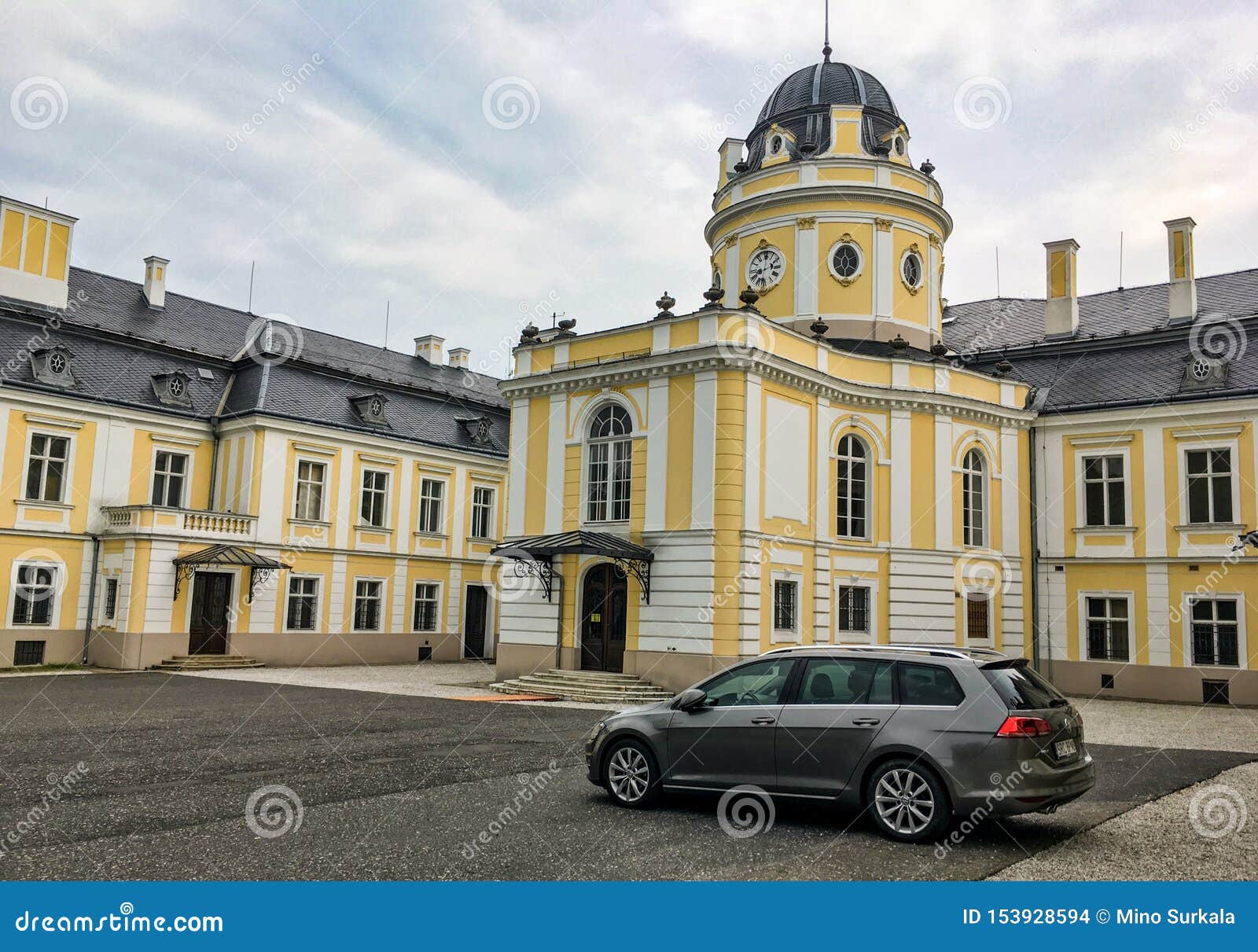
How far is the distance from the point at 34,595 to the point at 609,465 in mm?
15358

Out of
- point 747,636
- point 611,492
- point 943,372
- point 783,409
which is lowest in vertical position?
point 747,636

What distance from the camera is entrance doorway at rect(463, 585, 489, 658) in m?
34.6

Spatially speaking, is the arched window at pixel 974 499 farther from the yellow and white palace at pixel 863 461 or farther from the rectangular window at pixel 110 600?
the rectangular window at pixel 110 600

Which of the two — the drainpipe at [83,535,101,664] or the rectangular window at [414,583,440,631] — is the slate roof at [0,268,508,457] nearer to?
the drainpipe at [83,535,101,664]

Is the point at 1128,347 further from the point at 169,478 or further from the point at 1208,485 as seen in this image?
the point at 169,478

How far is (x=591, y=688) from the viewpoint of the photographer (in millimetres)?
20609

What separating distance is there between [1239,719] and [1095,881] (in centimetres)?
1540

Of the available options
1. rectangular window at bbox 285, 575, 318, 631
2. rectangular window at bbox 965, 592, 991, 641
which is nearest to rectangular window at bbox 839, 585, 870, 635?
rectangular window at bbox 965, 592, 991, 641

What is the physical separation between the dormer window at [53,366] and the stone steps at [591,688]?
14.5 m

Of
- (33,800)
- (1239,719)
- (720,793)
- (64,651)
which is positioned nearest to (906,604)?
(1239,719)

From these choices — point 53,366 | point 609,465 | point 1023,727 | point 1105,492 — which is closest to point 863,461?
point 609,465

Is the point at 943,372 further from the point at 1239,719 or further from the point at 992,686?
the point at 992,686

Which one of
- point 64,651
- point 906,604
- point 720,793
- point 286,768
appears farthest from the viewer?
point 64,651

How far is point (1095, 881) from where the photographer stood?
6.56m
